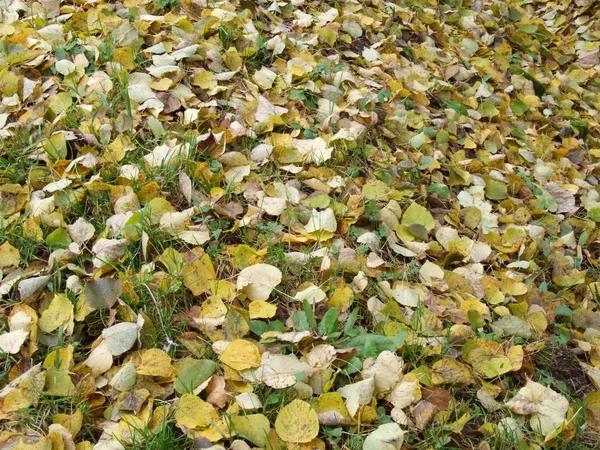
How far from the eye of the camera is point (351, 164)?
2264 millimetres

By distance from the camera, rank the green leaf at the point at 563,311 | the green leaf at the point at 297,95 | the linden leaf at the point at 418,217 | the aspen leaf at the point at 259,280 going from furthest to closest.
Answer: the green leaf at the point at 297,95 → the linden leaf at the point at 418,217 → the green leaf at the point at 563,311 → the aspen leaf at the point at 259,280

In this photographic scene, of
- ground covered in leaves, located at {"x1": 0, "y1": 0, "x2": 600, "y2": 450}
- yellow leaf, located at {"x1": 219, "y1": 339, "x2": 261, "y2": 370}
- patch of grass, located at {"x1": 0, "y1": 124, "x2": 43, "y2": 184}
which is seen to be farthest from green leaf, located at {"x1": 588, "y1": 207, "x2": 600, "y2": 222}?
patch of grass, located at {"x1": 0, "y1": 124, "x2": 43, "y2": 184}

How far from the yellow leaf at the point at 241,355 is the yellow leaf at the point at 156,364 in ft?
0.43

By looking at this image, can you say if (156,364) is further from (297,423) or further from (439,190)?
(439,190)

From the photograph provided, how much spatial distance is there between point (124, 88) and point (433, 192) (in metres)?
1.20

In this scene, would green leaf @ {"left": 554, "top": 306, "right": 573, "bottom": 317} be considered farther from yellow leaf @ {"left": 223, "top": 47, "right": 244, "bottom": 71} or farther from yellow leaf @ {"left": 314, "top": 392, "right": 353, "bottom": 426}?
yellow leaf @ {"left": 223, "top": 47, "right": 244, "bottom": 71}

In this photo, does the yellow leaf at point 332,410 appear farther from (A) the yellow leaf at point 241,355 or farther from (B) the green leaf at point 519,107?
(B) the green leaf at point 519,107

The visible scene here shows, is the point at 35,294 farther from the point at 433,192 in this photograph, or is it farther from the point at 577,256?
the point at 577,256

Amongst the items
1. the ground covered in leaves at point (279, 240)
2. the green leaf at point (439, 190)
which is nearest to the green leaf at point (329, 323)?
the ground covered in leaves at point (279, 240)

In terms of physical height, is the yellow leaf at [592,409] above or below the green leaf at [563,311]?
above

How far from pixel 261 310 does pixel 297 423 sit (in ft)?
1.16

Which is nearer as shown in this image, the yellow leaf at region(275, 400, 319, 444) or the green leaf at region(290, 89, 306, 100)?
the yellow leaf at region(275, 400, 319, 444)

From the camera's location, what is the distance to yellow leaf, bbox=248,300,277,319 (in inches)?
65.2

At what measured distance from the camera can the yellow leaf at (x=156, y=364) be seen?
4.91ft
